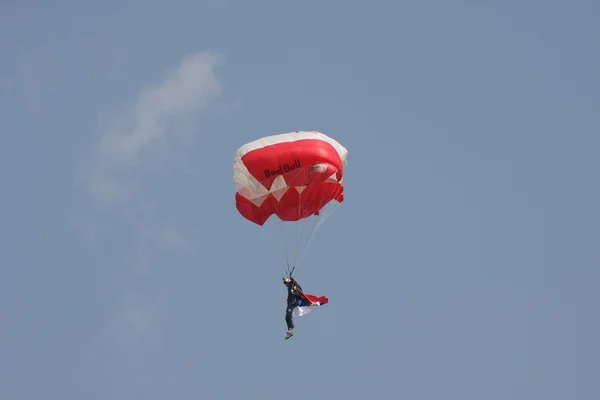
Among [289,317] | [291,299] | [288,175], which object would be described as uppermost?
[288,175]

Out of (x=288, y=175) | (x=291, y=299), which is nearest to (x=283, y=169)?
(x=288, y=175)

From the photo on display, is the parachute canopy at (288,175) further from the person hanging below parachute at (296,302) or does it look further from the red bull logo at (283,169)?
the person hanging below parachute at (296,302)

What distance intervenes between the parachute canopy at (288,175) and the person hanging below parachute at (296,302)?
6.63 feet

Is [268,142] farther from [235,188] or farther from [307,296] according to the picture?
[307,296]

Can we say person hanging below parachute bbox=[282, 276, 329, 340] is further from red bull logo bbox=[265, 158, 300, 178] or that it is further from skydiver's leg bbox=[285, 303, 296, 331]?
red bull logo bbox=[265, 158, 300, 178]

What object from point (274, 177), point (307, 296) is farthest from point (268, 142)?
point (307, 296)

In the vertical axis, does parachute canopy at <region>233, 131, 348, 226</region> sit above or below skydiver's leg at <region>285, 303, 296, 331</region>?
above

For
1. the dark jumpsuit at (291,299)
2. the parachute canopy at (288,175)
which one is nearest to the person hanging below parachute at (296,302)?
the dark jumpsuit at (291,299)

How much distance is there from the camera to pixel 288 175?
33844mm

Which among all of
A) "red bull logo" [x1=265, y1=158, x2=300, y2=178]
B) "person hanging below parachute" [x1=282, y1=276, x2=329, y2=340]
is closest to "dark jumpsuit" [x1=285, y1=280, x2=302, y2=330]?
"person hanging below parachute" [x1=282, y1=276, x2=329, y2=340]

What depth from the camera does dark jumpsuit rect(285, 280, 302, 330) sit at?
3388 cm

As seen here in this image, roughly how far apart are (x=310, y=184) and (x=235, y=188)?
2004mm

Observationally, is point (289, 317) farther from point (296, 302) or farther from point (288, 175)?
point (288, 175)

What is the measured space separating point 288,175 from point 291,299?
3193 millimetres
